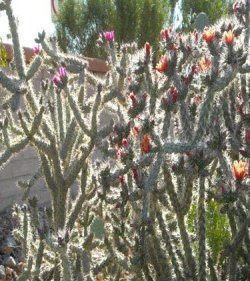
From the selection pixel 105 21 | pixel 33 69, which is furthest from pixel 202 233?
pixel 105 21

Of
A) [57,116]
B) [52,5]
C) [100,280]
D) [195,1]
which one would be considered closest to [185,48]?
[57,116]

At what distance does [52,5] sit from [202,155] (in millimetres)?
12346

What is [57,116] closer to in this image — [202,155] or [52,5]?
[202,155]

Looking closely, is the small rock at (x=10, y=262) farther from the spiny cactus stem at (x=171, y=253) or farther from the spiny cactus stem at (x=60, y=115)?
the spiny cactus stem at (x=171, y=253)

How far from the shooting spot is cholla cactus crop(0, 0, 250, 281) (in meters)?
2.30

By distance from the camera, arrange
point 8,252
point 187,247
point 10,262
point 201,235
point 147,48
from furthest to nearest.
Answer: point 8,252 < point 10,262 < point 147,48 < point 187,247 < point 201,235

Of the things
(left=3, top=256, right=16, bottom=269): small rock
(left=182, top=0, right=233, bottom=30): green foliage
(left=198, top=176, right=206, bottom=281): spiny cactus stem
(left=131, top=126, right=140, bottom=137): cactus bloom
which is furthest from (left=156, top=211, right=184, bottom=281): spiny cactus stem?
(left=182, top=0, right=233, bottom=30): green foliage

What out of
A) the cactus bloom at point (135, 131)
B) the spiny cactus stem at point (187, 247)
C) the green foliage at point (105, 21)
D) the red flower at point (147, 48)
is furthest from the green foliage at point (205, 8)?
the spiny cactus stem at point (187, 247)

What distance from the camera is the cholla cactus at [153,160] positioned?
90.4 inches

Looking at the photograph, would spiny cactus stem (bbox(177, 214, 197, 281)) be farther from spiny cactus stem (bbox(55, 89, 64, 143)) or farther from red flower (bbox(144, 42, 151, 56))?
spiny cactus stem (bbox(55, 89, 64, 143))

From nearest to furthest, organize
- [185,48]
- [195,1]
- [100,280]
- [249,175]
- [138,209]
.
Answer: [249,175] → [138,209] → [185,48] → [100,280] → [195,1]

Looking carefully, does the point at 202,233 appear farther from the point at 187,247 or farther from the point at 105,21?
the point at 105,21

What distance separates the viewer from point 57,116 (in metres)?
3.23

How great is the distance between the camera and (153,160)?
2510 millimetres
